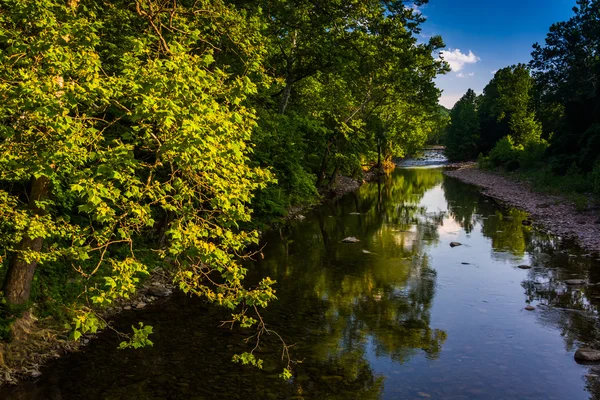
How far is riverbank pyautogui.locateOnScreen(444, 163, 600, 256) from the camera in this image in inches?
982

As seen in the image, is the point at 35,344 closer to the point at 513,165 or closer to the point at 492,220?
the point at 492,220

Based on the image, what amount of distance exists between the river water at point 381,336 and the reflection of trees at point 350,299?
6 cm

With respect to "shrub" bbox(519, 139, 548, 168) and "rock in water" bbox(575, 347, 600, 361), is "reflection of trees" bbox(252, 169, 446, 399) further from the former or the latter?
"shrub" bbox(519, 139, 548, 168)

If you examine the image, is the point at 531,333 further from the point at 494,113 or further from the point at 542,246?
the point at 494,113

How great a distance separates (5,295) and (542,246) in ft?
77.6

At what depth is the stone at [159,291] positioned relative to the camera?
49.9ft

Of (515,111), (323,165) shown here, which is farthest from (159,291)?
(515,111)

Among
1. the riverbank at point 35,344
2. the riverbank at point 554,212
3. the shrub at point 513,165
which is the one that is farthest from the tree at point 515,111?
the riverbank at point 35,344

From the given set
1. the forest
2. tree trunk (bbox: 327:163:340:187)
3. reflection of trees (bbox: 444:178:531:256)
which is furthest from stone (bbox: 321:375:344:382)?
tree trunk (bbox: 327:163:340:187)

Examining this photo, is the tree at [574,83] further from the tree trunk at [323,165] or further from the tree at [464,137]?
the tree at [464,137]

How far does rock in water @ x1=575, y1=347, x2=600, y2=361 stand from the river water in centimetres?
22

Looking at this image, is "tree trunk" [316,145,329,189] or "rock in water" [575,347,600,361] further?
"tree trunk" [316,145,329,189]

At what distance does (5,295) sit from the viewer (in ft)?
34.0

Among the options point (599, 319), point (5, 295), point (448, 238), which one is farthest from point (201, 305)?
point (448, 238)
